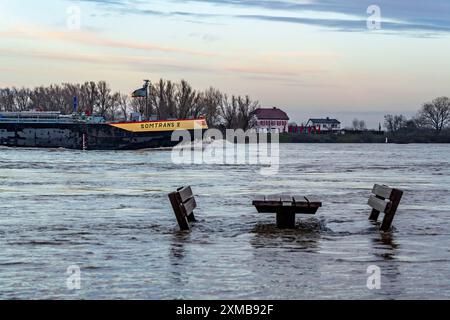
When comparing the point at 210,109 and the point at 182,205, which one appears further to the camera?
the point at 210,109

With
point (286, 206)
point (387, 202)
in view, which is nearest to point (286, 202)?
point (286, 206)

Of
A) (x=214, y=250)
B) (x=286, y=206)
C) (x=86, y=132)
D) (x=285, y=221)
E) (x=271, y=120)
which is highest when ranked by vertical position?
(x=271, y=120)

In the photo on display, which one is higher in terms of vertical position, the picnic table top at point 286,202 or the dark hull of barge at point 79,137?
the dark hull of barge at point 79,137

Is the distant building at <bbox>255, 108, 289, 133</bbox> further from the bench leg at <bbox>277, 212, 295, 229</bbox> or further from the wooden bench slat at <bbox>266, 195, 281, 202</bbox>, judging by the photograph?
the bench leg at <bbox>277, 212, 295, 229</bbox>

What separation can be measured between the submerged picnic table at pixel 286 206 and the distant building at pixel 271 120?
529 feet

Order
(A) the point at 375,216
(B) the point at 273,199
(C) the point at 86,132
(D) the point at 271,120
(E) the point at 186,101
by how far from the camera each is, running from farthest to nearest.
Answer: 1. (D) the point at 271,120
2. (E) the point at 186,101
3. (C) the point at 86,132
4. (A) the point at 375,216
5. (B) the point at 273,199

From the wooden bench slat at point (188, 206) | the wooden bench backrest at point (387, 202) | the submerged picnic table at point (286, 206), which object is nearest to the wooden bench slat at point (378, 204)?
the wooden bench backrest at point (387, 202)

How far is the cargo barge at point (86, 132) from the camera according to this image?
65.4m

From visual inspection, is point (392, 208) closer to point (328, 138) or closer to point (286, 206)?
point (286, 206)

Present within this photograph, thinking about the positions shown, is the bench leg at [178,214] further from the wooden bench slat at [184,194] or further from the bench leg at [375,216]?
the bench leg at [375,216]

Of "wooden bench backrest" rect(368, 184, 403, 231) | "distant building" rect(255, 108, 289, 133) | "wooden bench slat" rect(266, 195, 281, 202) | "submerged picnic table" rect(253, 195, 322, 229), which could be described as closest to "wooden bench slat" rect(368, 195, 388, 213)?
"wooden bench backrest" rect(368, 184, 403, 231)

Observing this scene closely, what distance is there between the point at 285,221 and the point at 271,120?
165900 mm

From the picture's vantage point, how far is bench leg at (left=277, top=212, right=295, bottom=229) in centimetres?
1172

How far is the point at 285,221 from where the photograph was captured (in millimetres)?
11766
